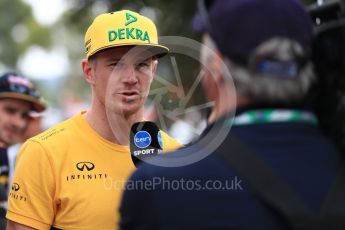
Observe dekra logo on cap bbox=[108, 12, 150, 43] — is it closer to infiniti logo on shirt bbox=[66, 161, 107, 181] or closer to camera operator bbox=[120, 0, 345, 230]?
infiniti logo on shirt bbox=[66, 161, 107, 181]

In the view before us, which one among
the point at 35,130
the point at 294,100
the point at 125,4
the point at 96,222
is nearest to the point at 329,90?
the point at 294,100

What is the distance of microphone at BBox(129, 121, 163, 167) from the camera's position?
3.16 metres

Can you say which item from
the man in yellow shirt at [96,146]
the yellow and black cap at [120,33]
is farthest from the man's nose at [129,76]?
the yellow and black cap at [120,33]

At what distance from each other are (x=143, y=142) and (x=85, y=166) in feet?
1.15

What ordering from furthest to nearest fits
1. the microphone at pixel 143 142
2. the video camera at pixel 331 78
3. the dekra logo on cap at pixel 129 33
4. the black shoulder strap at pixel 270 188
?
1. the dekra logo on cap at pixel 129 33
2. the microphone at pixel 143 142
3. the video camera at pixel 331 78
4. the black shoulder strap at pixel 270 188

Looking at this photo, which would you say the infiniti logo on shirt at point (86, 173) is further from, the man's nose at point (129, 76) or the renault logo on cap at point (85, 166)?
the man's nose at point (129, 76)

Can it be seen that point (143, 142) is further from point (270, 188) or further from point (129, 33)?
point (270, 188)

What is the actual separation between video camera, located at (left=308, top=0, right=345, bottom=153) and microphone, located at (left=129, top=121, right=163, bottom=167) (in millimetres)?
1199

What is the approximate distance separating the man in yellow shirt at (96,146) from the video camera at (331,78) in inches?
55.8

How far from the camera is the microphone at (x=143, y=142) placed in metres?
3.16

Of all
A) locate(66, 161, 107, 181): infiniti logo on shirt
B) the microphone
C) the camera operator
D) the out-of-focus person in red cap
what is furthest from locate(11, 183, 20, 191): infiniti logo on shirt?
the out-of-focus person in red cap

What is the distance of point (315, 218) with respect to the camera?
1870 millimetres

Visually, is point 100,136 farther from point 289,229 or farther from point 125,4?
point 125,4

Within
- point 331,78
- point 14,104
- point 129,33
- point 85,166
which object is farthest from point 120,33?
point 14,104
